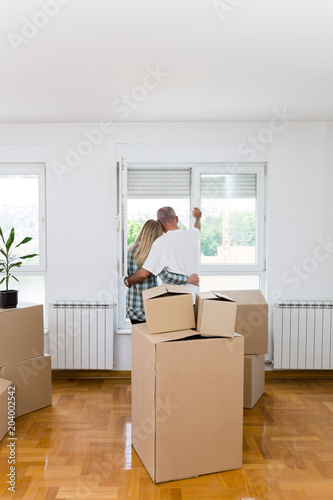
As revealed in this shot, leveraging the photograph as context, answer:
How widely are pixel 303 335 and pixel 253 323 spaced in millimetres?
773

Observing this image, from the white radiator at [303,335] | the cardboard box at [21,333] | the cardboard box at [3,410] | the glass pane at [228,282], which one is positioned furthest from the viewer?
A: the glass pane at [228,282]

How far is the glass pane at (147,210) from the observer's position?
430cm

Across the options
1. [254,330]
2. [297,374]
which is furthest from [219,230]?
[297,374]

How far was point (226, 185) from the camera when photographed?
4.29 metres

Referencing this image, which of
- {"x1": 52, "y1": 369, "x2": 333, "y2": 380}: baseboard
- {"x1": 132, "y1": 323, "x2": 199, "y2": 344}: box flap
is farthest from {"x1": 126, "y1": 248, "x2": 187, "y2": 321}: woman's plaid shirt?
{"x1": 132, "y1": 323, "x2": 199, "y2": 344}: box flap

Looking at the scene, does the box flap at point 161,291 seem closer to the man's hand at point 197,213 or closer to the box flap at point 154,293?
the box flap at point 154,293

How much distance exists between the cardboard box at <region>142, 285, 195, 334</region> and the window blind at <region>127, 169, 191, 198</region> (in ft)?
6.50

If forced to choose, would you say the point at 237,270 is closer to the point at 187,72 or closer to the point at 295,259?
the point at 295,259

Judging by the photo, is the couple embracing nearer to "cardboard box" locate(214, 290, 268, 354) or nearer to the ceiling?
"cardboard box" locate(214, 290, 268, 354)

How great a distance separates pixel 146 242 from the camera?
3.61m

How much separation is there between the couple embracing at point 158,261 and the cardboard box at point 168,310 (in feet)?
3.42

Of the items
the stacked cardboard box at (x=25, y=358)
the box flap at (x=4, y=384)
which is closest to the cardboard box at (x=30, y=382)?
the stacked cardboard box at (x=25, y=358)

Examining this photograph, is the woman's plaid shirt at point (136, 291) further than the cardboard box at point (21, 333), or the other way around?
the woman's plaid shirt at point (136, 291)

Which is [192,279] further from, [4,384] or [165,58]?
[165,58]
